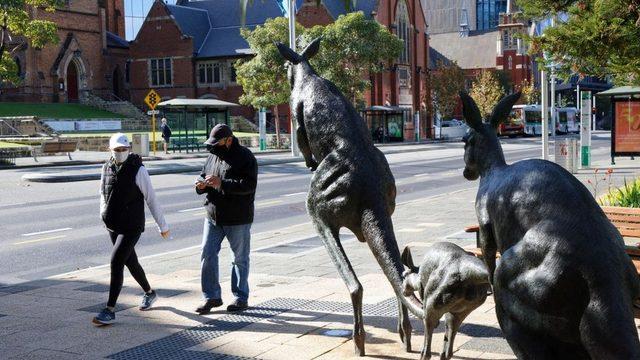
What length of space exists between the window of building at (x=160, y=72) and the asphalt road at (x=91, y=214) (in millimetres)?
38813

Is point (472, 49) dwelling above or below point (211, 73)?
above

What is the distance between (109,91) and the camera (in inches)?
2657

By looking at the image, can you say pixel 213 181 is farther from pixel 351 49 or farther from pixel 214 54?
pixel 214 54

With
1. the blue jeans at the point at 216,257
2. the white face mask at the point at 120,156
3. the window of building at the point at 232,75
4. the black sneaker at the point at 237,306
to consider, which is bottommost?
the black sneaker at the point at 237,306

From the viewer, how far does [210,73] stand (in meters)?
66.1

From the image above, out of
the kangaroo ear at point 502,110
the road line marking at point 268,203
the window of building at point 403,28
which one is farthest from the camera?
the window of building at point 403,28

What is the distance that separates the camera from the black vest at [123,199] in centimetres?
759

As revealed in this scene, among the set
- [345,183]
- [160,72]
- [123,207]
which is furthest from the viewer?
[160,72]

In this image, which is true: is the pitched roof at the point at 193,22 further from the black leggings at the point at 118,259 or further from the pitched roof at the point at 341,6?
the black leggings at the point at 118,259

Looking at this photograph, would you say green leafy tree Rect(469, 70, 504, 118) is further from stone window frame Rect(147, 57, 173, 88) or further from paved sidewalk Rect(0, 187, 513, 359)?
paved sidewalk Rect(0, 187, 513, 359)

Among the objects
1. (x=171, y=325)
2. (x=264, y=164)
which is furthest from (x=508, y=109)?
(x=264, y=164)

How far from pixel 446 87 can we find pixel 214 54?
21178 mm

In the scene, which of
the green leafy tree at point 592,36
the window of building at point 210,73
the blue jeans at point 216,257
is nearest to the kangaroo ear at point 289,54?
the blue jeans at point 216,257

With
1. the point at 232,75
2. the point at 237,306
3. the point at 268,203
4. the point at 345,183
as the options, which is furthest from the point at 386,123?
the point at 345,183
